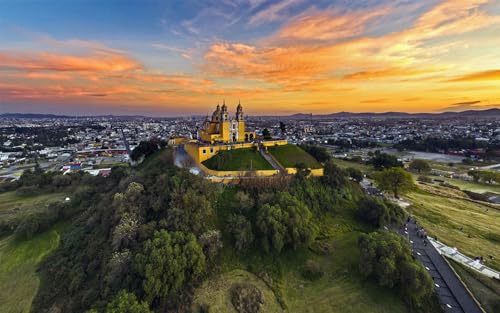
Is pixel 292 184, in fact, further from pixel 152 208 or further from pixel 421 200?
pixel 421 200

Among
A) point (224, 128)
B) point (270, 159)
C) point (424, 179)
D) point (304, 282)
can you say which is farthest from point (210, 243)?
point (424, 179)

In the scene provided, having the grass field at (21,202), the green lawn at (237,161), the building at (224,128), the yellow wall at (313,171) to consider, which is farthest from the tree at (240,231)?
the grass field at (21,202)

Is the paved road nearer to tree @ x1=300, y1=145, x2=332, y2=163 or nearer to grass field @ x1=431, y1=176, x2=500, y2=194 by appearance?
tree @ x1=300, y1=145, x2=332, y2=163

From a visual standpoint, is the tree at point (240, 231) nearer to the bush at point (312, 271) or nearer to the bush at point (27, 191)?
the bush at point (312, 271)

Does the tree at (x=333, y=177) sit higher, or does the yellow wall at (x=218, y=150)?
the yellow wall at (x=218, y=150)

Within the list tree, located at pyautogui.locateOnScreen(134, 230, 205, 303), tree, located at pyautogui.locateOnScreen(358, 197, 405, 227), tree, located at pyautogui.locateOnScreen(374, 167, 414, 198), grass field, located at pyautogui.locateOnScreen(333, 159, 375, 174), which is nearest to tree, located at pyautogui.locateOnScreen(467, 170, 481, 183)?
grass field, located at pyautogui.locateOnScreen(333, 159, 375, 174)

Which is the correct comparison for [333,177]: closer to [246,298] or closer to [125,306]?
[246,298]
